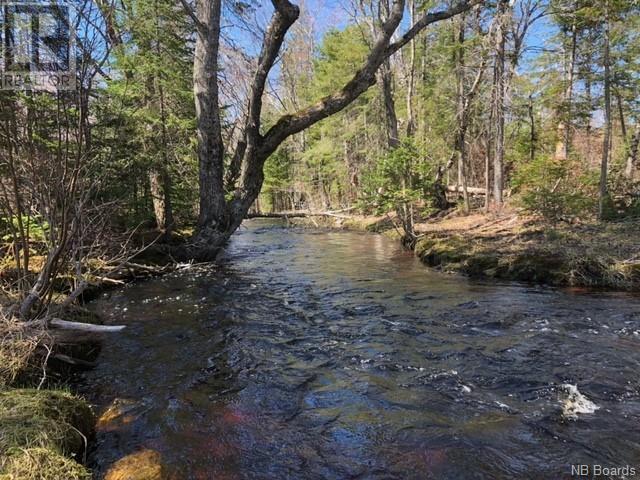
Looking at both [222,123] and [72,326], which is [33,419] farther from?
[222,123]

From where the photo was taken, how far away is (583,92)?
1802 cm

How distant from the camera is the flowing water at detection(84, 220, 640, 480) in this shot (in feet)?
9.46

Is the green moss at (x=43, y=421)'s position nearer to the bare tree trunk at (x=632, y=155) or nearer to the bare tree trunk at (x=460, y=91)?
the bare tree trunk at (x=460, y=91)

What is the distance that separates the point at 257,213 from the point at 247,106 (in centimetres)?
397

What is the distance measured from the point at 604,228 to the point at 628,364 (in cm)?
826

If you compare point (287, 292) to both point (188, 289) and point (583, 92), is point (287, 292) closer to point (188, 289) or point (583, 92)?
point (188, 289)

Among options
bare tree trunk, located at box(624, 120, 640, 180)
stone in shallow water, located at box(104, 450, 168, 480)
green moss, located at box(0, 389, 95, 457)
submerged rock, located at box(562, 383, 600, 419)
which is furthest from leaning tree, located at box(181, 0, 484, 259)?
bare tree trunk, located at box(624, 120, 640, 180)

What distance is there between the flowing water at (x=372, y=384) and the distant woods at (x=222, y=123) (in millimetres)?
1581

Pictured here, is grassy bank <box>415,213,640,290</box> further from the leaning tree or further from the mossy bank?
the mossy bank

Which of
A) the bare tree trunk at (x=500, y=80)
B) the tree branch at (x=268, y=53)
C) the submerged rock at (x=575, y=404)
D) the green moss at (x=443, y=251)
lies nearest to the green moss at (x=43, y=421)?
the submerged rock at (x=575, y=404)

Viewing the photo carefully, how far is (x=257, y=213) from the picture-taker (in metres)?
13.7

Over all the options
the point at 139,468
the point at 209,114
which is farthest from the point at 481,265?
the point at 139,468

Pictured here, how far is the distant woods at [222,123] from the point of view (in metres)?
4.16

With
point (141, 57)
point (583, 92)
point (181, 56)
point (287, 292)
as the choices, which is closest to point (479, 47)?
point (583, 92)
